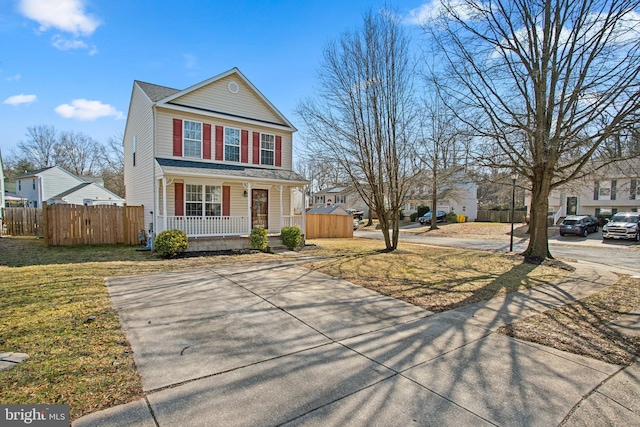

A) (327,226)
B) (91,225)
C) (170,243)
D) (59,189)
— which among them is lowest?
(327,226)

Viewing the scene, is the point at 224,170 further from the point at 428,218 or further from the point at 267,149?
the point at 428,218

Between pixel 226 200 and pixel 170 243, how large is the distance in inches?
158

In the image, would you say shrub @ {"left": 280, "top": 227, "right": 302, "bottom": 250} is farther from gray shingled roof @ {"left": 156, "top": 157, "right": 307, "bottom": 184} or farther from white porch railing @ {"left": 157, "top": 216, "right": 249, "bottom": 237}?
gray shingled roof @ {"left": 156, "top": 157, "right": 307, "bottom": 184}

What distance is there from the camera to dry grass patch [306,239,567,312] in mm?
6445

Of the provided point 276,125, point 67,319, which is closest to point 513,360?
point 67,319

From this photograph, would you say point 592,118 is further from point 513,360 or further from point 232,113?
point 232,113

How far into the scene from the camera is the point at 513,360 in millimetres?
3650

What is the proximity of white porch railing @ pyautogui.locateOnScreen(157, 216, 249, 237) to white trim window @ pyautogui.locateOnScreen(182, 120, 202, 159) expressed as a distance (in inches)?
116

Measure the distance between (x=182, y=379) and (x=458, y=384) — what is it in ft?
9.05

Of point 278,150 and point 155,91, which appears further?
point 278,150

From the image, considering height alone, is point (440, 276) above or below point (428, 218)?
below

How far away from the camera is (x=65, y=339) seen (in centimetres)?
379

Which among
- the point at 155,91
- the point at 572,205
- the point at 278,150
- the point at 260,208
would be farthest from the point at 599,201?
the point at 155,91

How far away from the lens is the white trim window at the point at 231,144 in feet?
46.6
